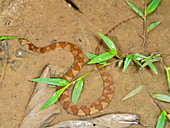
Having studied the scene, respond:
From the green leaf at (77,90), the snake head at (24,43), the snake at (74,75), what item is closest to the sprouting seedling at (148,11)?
the snake at (74,75)

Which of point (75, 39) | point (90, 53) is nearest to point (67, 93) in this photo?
point (90, 53)

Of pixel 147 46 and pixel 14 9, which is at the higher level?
pixel 14 9

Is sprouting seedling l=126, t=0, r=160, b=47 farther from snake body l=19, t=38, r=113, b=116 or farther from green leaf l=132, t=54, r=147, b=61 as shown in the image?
snake body l=19, t=38, r=113, b=116

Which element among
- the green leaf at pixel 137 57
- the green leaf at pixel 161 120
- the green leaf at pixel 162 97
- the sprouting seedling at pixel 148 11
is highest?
the sprouting seedling at pixel 148 11

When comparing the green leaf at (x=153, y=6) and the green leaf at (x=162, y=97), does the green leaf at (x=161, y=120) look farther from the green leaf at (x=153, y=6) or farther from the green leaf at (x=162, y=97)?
the green leaf at (x=153, y=6)

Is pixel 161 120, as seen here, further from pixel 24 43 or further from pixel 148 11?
pixel 24 43

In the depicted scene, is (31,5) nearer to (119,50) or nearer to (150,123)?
(119,50)
